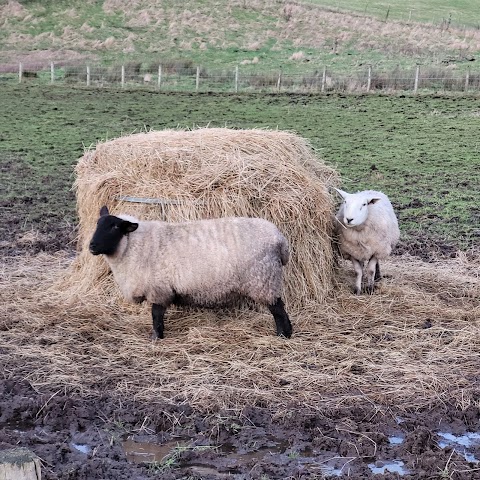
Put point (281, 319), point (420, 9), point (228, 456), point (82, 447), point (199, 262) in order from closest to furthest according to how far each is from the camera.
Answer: point (228, 456) → point (82, 447) → point (199, 262) → point (281, 319) → point (420, 9)

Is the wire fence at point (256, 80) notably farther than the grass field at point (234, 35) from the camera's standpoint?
No

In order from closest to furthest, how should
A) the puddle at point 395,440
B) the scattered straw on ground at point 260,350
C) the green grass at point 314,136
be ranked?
the puddle at point 395,440 < the scattered straw on ground at point 260,350 < the green grass at point 314,136

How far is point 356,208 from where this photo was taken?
29.7 feet

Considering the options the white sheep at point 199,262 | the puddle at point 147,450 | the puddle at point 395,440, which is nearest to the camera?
the puddle at point 147,450

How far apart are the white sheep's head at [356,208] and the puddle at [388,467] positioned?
12.8 feet

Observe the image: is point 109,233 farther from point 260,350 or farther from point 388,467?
point 388,467

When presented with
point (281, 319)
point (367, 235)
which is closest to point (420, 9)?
point (367, 235)

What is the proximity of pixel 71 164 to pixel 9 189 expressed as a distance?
3035 millimetres

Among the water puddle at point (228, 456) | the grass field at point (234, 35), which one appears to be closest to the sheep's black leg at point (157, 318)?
the water puddle at point (228, 456)

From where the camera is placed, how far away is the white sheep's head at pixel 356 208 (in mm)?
9008

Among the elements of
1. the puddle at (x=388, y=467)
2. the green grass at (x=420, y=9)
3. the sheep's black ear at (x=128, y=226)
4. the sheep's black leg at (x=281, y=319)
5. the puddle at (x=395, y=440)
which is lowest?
the green grass at (x=420, y=9)

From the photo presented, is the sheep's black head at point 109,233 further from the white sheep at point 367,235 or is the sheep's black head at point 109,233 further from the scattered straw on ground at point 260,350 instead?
the white sheep at point 367,235

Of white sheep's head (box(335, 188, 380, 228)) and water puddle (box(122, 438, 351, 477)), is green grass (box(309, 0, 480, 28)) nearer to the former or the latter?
white sheep's head (box(335, 188, 380, 228))

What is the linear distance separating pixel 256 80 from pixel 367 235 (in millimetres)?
23856
